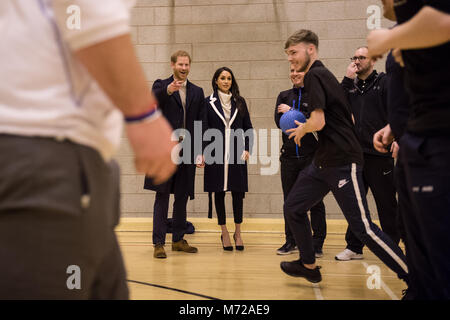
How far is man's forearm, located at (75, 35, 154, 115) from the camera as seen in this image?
0.80 metres

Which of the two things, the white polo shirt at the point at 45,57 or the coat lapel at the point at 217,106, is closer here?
the white polo shirt at the point at 45,57

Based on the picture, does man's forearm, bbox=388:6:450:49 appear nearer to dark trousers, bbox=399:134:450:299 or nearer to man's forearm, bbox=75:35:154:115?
dark trousers, bbox=399:134:450:299

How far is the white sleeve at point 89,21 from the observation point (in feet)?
2.60

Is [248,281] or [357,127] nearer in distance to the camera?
[248,281]

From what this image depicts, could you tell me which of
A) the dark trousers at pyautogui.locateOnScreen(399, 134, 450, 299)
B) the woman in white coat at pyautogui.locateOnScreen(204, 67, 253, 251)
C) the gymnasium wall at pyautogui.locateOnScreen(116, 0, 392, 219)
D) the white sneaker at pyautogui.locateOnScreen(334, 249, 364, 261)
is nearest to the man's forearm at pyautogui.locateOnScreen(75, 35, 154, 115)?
the dark trousers at pyautogui.locateOnScreen(399, 134, 450, 299)

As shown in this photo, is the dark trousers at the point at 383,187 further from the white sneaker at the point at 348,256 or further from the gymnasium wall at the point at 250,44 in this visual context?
the gymnasium wall at the point at 250,44

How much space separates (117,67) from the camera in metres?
Result: 0.80

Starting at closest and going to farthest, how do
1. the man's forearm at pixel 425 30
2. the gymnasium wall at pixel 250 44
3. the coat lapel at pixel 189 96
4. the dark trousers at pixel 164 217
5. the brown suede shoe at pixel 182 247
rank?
1. the man's forearm at pixel 425 30
2. the dark trousers at pixel 164 217
3. the brown suede shoe at pixel 182 247
4. the coat lapel at pixel 189 96
5. the gymnasium wall at pixel 250 44

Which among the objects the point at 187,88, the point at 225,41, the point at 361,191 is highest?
the point at 225,41

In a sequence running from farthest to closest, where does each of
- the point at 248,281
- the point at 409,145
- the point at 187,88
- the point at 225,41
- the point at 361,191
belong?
the point at 225,41, the point at 187,88, the point at 248,281, the point at 361,191, the point at 409,145

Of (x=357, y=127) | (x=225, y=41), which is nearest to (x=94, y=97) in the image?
(x=357, y=127)

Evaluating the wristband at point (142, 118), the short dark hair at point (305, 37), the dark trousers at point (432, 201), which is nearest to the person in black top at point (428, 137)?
the dark trousers at point (432, 201)

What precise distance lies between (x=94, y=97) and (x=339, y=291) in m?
2.75

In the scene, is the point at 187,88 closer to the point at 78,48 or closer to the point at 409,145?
the point at 409,145
